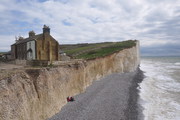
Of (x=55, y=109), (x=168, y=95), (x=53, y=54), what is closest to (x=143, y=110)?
(x=168, y=95)

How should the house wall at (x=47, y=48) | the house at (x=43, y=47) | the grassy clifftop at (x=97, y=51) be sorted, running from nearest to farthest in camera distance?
the house at (x=43, y=47) → the house wall at (x=47, y=48) → the grassy clifftop at (x=97, y=51)

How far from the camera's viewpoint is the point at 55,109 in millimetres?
16250

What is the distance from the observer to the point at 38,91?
14094mm

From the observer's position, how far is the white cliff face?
1097 cm

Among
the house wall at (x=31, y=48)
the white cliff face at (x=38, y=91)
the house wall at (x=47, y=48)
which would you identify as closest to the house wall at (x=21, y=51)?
the house wall at (x=31, y=48)

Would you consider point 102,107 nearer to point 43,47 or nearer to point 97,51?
point 43,47

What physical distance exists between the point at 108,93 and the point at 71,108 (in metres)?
7.99

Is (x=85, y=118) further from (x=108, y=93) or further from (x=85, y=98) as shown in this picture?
(x=108, y=93)

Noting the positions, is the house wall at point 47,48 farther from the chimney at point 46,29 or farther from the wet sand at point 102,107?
the wet sand at point 102,107

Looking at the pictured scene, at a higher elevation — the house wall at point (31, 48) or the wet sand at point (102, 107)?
the house wall at point (31, 48)

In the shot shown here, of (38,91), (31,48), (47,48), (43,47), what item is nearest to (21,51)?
(31,48)

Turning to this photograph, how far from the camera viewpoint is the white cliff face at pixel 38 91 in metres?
11.0

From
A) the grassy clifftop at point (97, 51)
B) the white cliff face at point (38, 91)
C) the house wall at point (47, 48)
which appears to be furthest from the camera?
the grassy clifftop at point (97, 51)

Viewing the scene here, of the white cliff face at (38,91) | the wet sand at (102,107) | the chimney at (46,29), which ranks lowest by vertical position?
the wet sand at (102,107)
